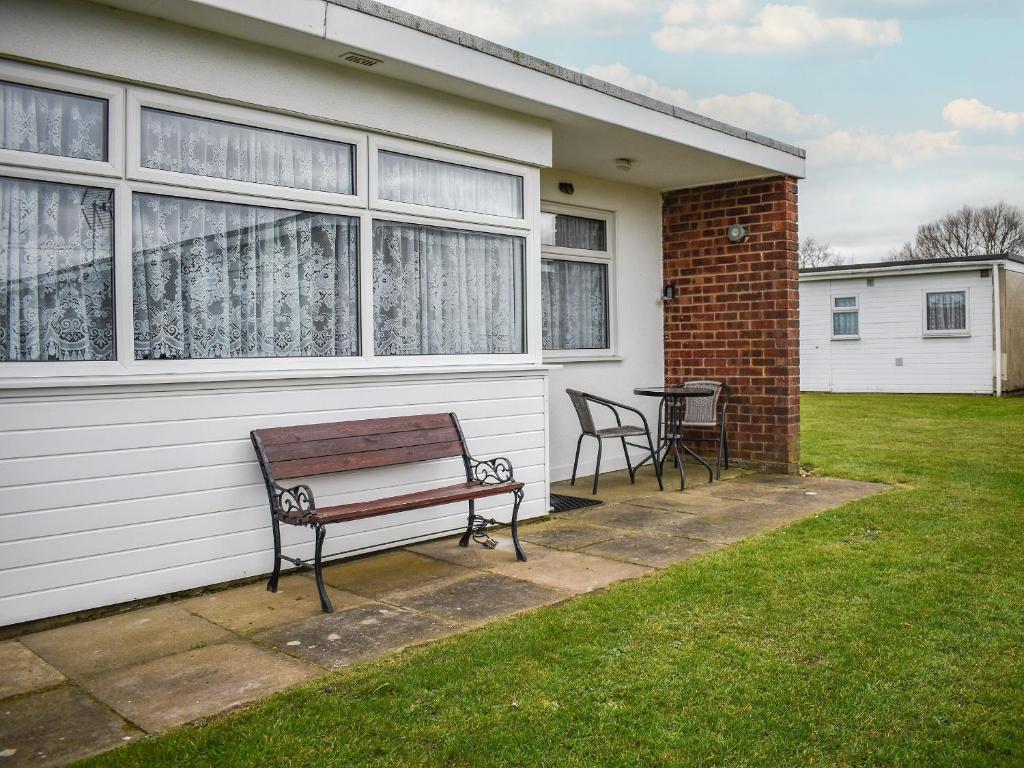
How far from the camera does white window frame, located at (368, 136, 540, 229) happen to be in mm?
5320

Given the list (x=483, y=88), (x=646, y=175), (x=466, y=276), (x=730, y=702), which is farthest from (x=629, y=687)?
(x=646, y=175)

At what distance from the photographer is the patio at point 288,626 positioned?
3.01m

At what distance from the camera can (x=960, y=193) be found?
4091cm

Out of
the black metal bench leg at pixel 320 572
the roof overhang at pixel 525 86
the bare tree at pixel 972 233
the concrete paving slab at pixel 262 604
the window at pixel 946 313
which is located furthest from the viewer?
the bare tree at pixel 972 233

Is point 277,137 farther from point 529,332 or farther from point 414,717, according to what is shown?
point 414,717

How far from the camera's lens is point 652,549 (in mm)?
5254

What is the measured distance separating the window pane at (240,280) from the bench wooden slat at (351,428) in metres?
0.48

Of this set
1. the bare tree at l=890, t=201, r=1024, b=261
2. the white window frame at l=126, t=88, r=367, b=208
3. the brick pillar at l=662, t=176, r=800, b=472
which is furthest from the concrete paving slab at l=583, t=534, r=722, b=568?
the bare tree at l=890, t=201, r=1024, b=261

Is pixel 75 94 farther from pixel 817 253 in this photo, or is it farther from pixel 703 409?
pixel 817 253

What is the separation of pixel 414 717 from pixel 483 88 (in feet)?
13.0

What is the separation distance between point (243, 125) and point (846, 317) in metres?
18.5

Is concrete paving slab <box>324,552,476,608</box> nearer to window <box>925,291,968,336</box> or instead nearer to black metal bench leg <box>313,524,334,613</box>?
black metal bench leg <box>313,524,334,613</box>

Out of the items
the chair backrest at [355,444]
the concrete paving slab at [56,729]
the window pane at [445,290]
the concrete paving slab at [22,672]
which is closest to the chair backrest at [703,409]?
the window pane at [445,290]

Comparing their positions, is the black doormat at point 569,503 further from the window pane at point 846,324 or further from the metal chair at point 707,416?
the window pane at point 846,324
